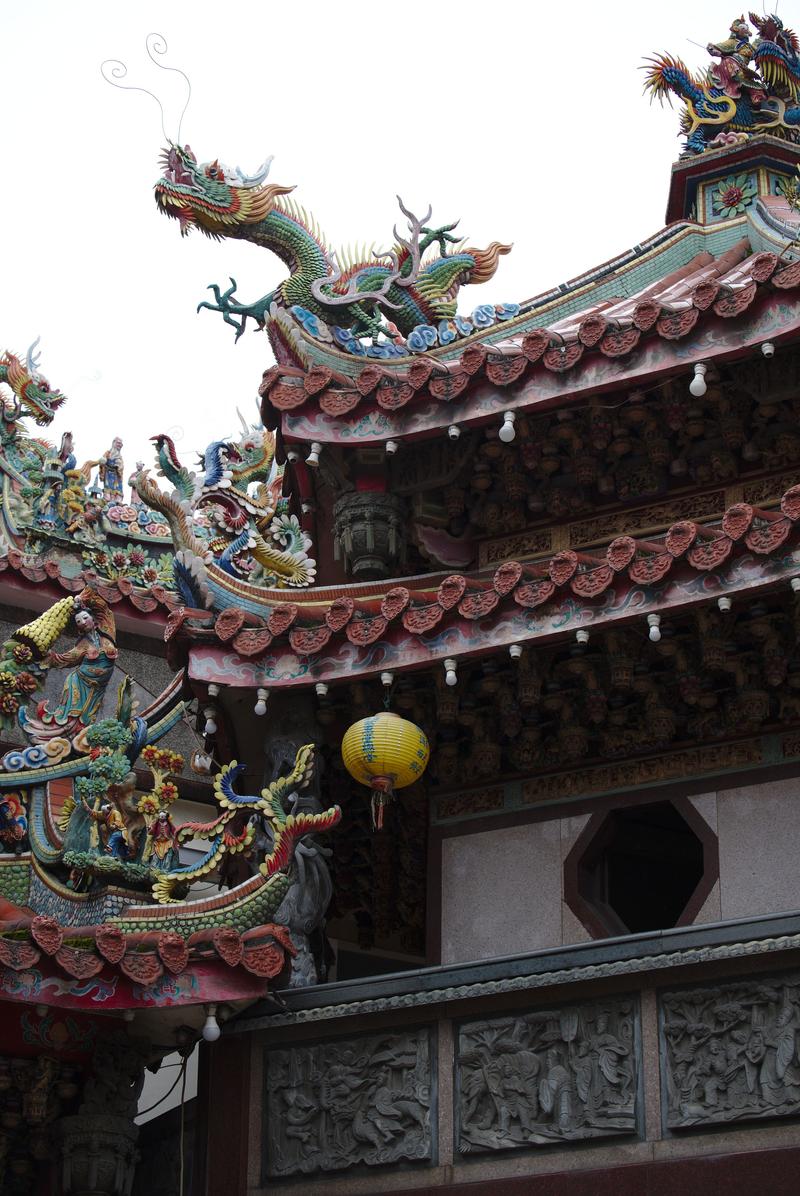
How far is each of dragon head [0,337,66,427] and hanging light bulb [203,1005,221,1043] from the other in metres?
10.1

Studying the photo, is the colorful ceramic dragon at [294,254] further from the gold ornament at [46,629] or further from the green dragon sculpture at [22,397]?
the green dragon sculpture at [22,397]

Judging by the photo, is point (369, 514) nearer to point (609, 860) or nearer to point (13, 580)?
point (609, 860)

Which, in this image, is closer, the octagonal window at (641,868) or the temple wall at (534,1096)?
the temple wall at (534,1096)

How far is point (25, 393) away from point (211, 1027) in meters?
10.4

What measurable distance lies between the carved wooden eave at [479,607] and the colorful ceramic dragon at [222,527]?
0.44 m

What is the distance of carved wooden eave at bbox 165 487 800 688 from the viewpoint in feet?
34.9

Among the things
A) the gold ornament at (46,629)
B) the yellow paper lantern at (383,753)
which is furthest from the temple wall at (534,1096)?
the gold ornament at (46,629)

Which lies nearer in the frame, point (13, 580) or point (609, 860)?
point (609, 860)

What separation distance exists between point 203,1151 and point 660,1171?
2.71 m

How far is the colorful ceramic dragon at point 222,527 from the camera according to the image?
12.3 meters

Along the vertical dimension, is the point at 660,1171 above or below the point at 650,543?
below

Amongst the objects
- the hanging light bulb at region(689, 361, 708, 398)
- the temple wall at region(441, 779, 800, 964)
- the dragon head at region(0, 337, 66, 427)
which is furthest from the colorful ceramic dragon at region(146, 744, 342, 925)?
the dragon head at region(0, 337, 66, 427)

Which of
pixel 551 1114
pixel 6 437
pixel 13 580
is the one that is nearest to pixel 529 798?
pixel 551 1114

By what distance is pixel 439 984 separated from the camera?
1076cm
